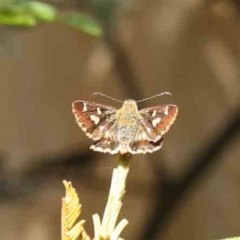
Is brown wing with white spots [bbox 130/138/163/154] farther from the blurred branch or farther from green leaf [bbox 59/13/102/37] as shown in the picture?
the blurred branch

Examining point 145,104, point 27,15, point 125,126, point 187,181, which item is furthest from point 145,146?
point 187,181

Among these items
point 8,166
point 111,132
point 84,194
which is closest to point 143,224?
point 84,194

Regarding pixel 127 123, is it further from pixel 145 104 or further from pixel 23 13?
pixel 145 104

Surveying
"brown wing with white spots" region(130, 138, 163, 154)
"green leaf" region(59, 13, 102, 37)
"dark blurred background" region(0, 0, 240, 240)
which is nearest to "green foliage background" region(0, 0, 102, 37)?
"green leaf" region(59, 13, 102, 37)

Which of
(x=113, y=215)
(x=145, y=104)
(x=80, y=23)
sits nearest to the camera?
(x=113, y=215)

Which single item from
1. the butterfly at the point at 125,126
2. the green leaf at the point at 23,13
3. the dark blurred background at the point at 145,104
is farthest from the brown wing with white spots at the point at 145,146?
the dark blurred background at the point at 145,104

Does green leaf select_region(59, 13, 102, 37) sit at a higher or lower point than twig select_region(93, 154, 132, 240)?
higher
